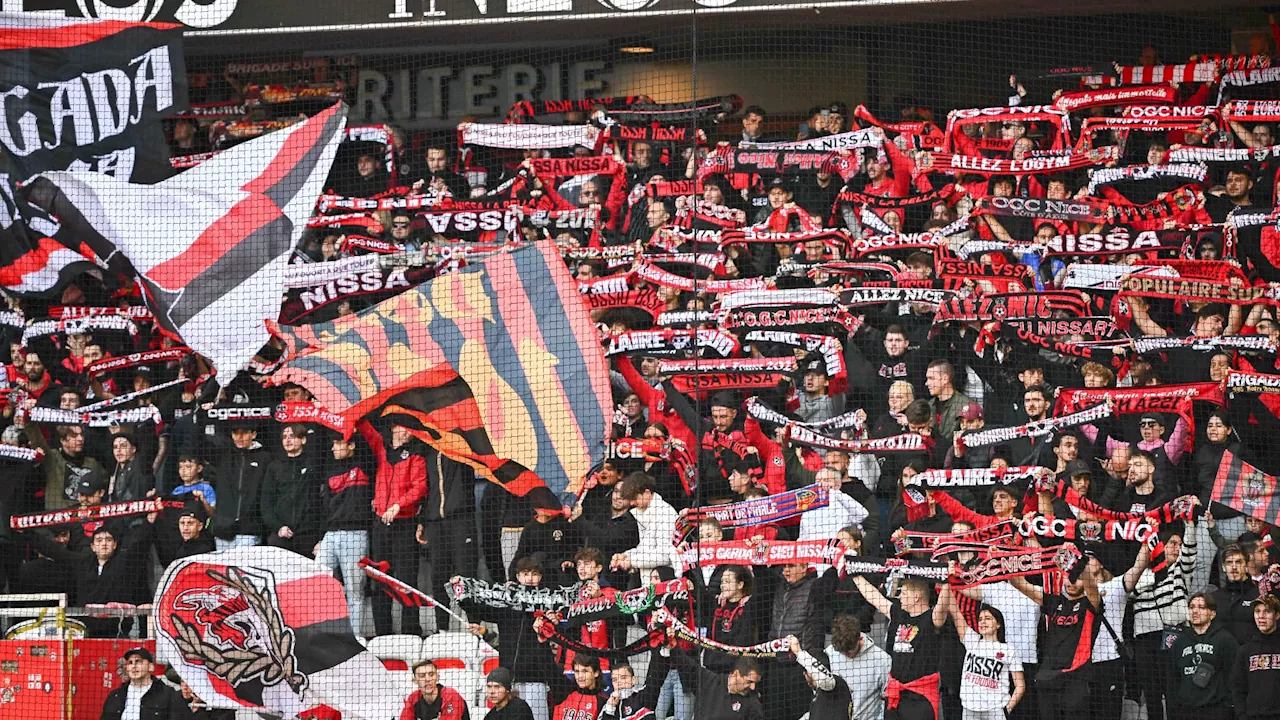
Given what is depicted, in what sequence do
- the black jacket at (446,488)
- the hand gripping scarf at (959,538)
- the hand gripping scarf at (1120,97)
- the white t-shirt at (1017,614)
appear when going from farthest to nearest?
the hand gripping scarf at (1120,97), the black jacket at (446,488), the hand gripping scarf at (959,538), the white t-shirt at (1017,614)

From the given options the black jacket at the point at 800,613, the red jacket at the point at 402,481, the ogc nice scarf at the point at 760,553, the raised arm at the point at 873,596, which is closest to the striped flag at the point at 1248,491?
the raised arm at the point at 873,596

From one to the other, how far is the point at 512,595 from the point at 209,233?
9.68ft

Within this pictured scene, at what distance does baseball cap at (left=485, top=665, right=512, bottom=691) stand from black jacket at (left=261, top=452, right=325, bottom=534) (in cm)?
139

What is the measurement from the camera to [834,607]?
25.0 feet

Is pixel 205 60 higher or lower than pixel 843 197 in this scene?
higher

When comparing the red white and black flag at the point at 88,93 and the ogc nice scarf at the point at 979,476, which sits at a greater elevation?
the red white and black flag at the point at 88,93

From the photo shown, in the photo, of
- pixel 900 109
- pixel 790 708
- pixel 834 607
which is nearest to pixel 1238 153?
pixel 900 109

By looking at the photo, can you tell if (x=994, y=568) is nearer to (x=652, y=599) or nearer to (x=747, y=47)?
(x=652, y=599)

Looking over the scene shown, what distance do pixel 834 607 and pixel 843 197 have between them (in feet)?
8.40

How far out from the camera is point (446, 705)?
303 inches

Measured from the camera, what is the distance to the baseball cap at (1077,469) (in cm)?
773

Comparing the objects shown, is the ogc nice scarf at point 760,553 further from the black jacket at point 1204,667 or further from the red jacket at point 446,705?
the black jacket at point 1204,667

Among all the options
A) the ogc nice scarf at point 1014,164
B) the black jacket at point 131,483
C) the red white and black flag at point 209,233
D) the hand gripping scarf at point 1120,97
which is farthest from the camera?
the hand gripping scarf at point 1120,97

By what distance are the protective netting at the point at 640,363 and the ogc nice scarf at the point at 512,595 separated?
3 centimetres
